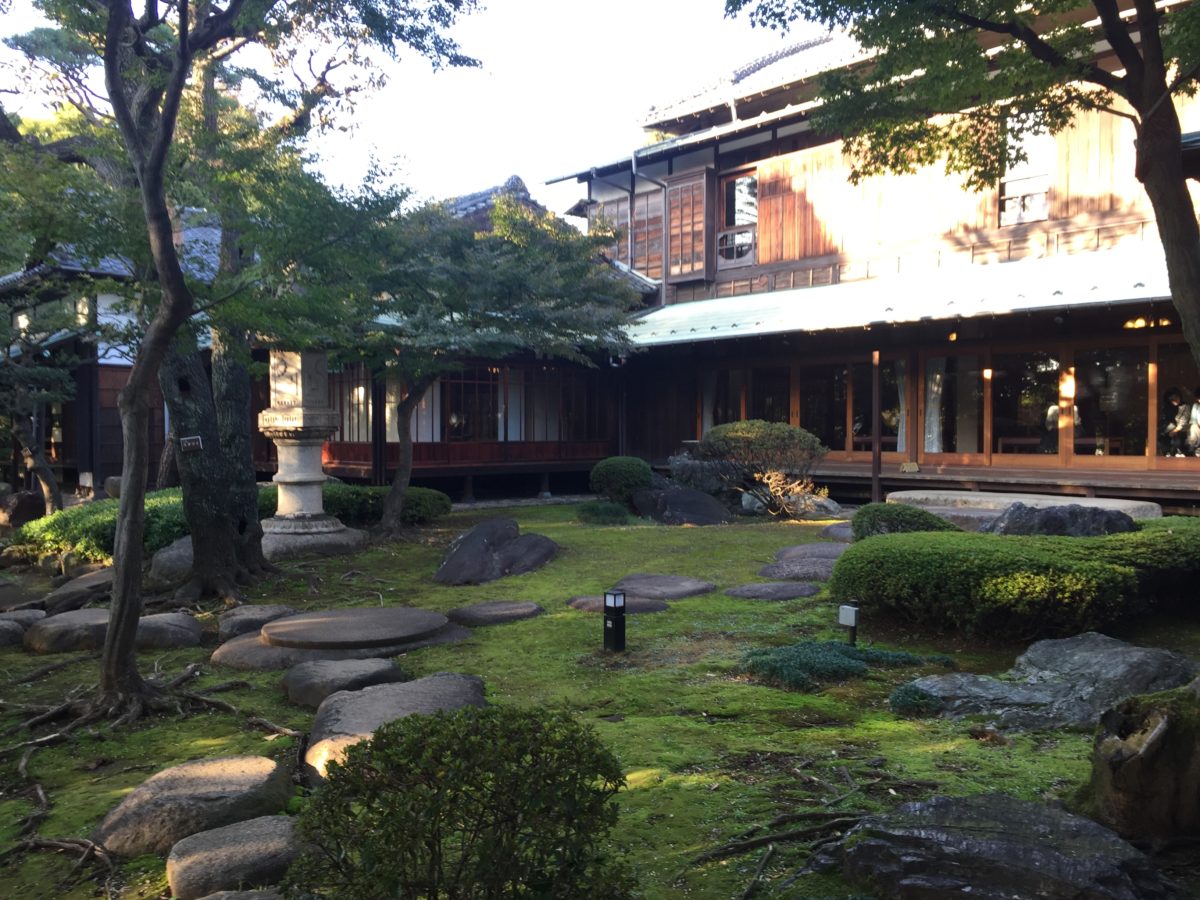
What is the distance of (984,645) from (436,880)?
17.2 feet

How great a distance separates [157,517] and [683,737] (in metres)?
8.61

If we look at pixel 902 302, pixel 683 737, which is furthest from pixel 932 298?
pixel 683 737

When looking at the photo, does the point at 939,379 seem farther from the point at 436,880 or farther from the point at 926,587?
the point at 436,880

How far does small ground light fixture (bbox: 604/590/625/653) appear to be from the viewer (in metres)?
6.52

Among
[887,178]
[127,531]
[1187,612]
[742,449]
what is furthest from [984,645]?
[887,178]

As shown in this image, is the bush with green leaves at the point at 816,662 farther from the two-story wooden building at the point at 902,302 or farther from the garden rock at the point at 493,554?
the two-story wooden building at the point at 902,302

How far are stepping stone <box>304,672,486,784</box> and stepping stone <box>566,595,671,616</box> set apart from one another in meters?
2.80

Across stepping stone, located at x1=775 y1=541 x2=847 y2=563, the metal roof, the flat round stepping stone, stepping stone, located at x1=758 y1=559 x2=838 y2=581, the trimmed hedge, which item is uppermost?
the metal roof

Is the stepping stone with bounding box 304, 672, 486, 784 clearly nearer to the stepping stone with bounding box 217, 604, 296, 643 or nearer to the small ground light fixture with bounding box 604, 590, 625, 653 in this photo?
the small ground light fixture with bounding box 604, 590, 625, 653

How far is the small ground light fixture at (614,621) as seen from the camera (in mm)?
6516

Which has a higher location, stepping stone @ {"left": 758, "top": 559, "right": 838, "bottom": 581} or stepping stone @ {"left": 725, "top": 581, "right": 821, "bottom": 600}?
stepping stone @ {"left": 758, "top": 559, "right": 838, "bottom": 581}

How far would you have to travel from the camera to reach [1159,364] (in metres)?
14.6

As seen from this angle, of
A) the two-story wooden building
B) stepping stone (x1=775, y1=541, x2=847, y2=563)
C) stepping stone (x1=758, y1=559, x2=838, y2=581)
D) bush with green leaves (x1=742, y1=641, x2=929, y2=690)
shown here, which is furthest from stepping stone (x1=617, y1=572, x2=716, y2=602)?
the two-story wooden building

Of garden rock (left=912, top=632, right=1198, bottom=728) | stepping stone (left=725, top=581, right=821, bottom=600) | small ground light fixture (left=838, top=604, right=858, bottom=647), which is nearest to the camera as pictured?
garden rock (left=912, top=632, right=1198, bottom=728)
